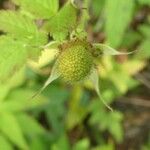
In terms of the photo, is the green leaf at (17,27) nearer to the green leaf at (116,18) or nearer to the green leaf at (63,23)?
the green leaf at (63,23)


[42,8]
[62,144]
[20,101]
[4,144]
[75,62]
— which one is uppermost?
[42,8]

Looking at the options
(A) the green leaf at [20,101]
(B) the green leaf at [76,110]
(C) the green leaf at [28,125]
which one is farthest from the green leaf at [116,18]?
(B) the green leaf at [76,110]

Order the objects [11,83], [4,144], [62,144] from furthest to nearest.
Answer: [62,144] → [11,83] → [4,144]

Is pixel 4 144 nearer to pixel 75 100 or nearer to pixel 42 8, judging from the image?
pixel 75 100

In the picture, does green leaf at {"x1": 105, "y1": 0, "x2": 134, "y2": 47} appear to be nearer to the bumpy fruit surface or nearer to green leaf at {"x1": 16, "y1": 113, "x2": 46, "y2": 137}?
the bumpy fruit surface

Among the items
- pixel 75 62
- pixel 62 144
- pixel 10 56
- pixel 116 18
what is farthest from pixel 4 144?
pixel 75 62

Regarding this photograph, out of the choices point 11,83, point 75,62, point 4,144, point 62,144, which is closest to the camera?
point 75,62
